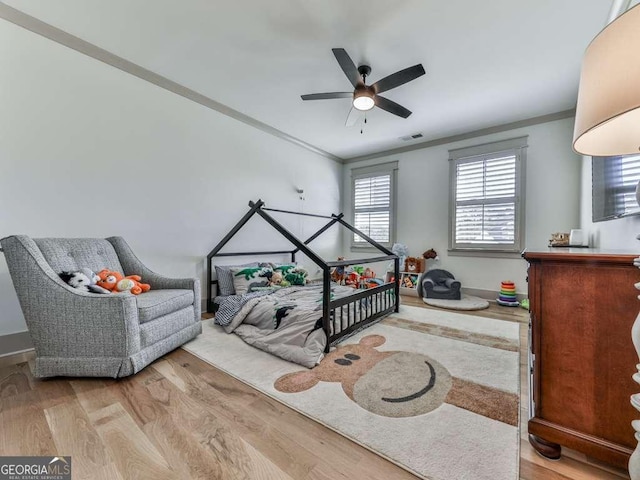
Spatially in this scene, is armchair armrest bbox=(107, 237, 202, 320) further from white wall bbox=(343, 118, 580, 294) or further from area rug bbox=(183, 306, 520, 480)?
white wall bbox=(343, 118, 580, 294)

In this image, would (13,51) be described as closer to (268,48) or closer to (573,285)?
(268,48)

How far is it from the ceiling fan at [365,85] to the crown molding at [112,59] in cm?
153

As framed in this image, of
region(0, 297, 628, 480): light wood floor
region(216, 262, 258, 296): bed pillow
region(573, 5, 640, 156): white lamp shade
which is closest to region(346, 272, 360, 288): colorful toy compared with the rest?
region(216, 262, 258, 296): bed pillow

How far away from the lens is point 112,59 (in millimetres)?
2646

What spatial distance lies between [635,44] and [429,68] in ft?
8.25

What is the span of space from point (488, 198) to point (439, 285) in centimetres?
156

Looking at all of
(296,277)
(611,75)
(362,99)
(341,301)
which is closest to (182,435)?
(341,301)

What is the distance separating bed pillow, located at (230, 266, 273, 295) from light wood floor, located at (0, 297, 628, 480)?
1.48 m

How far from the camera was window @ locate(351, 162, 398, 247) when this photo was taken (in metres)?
5.26

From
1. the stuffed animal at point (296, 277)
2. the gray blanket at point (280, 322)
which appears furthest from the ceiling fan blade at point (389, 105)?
the stuffed animal at point (296, 277)

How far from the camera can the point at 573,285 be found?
1.09m

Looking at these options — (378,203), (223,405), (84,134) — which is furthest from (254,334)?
(378,203)

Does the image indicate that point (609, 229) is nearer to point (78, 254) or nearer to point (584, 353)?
point (584, 353)

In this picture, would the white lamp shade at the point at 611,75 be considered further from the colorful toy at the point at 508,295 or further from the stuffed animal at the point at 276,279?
the colorful toy at the point at 508,295
